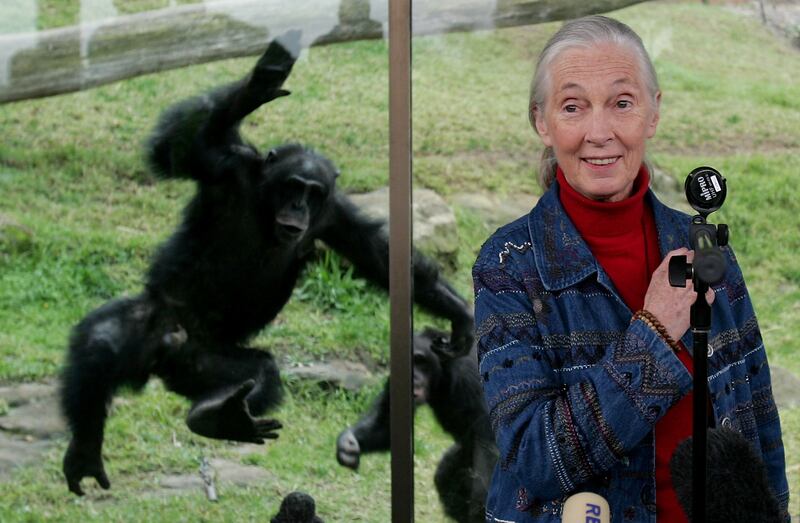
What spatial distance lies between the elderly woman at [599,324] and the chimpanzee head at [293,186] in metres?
1.34

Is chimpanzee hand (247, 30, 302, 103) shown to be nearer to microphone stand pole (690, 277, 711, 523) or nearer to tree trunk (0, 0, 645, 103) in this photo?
tree trunk (0, 0, 645, 103)

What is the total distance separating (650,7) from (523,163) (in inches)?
19.1

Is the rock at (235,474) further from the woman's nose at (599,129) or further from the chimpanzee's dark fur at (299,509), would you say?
the woman's nose at (599,129)

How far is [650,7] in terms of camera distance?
2.63 m

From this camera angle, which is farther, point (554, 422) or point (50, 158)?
point (50, 158)

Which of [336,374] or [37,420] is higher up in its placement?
[336,374]

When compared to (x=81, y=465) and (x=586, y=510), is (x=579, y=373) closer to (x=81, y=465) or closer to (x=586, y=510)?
(x=586, y=510)

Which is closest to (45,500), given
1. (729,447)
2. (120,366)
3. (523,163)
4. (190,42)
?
(120,366)

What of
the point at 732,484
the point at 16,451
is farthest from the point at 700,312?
the point at 16,451

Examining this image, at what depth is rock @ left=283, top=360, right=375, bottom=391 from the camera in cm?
277

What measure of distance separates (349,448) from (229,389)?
13.8 inches

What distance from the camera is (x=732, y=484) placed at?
1.12 m

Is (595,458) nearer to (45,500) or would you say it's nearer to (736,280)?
(736,280)

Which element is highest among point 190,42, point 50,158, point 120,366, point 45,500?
point 190,42
